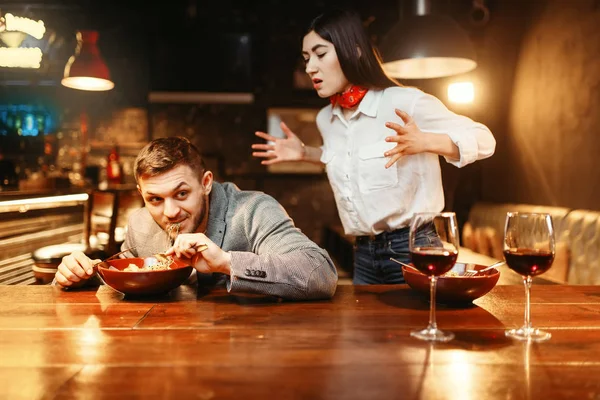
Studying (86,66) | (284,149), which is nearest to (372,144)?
(284,149)

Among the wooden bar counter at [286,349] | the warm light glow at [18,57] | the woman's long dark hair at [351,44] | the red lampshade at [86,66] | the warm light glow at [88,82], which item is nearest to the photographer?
the wooden bar counter at [286,349]

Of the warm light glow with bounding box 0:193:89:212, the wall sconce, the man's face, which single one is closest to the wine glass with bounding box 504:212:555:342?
the man's face

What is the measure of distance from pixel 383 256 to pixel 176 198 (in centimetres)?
83

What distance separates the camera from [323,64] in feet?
6.42

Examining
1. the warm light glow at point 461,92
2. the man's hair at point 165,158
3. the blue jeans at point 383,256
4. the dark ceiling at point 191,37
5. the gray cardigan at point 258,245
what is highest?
the dark ceiling at point 191,37

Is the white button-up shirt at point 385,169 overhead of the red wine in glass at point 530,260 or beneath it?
overhead

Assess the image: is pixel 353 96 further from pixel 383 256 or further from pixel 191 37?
pixel 191 37

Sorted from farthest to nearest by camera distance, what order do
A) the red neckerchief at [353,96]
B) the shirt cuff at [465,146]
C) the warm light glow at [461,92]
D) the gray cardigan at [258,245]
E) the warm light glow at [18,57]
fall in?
1. the warm light glow at [461,92]
2. the warm light glow at [18,57]
3. the red neckerchief at [353,96]
4. the shirt cuff at [465,146]
5. the gray cardigan at [258,245]

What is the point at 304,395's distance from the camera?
0.75m

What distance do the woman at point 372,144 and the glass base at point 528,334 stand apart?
91 centimetres

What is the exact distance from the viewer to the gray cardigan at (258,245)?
1341 millimetres

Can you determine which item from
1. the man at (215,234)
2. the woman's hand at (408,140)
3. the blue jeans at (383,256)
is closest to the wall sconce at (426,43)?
the blue jeans at (383,256)

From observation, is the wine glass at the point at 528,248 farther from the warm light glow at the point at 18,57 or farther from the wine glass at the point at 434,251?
the warm light glow at the point at 18,57

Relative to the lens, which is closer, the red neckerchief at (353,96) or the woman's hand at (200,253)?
the woman's hand at (200,253)
